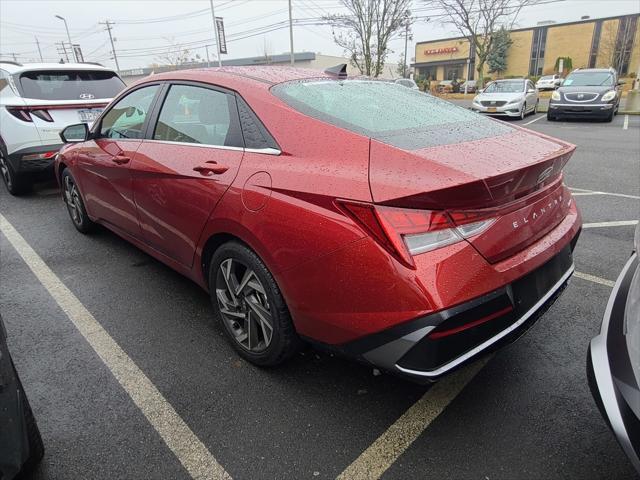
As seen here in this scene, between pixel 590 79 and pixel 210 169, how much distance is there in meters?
16.9

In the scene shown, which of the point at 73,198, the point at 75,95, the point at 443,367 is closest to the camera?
the point at 443,367

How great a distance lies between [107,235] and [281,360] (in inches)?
124

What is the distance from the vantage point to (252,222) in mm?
2129

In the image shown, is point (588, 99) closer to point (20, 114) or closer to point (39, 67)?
point (39, 67)

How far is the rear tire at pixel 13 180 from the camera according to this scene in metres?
5.95

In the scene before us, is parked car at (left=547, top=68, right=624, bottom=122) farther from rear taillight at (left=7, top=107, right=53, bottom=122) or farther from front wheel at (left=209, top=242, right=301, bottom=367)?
front wheel at (left=209, top=242, right=301, bottom=367)

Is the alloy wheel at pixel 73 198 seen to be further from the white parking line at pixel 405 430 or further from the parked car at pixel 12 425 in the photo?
the white parking line at pixel 405 430

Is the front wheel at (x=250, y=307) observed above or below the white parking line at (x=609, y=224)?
above

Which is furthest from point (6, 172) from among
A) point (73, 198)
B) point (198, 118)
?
point (198, 118)

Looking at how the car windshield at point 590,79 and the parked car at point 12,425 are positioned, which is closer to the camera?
the parked car at point 12,425

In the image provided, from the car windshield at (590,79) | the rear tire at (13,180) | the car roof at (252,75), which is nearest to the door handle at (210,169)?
the car roof at (252,75)

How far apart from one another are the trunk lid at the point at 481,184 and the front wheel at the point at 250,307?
2.64ft

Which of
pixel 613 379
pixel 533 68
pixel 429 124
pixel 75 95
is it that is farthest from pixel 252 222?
pixel 533 68

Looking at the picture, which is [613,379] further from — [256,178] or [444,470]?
[256,178]
